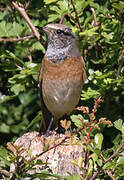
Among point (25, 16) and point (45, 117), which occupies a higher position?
point (25, 16)

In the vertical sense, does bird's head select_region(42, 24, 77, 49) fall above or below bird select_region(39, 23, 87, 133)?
above

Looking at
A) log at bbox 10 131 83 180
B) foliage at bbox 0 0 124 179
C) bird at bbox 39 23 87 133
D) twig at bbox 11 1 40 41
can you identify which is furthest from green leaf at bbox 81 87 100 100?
twig at bbox 11 1 40 41

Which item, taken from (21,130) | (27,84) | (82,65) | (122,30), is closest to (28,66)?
(27,84)

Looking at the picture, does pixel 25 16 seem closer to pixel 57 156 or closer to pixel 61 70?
pixel 61 70

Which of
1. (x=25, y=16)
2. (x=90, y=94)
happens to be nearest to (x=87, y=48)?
(x=90, y=94)

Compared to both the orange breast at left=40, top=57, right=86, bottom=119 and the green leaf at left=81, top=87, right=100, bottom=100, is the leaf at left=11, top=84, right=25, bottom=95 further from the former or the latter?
the green leaf at left=81, top=87, right=100, bottom=100

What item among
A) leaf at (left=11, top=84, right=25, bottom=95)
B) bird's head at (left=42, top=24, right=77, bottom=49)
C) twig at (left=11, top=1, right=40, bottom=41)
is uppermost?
twig at (left=11, top=1, right=40, bottom=41)

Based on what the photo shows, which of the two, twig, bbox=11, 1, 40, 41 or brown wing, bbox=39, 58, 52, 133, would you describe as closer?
twig, bbox=11, 1, 40, 41

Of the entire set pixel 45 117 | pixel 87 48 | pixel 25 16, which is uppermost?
pixel 25 16

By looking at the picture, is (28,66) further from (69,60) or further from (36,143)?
(36,143)
